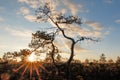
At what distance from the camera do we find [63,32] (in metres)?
38.4

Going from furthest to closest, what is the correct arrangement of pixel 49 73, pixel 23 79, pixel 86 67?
pixel 86 67 → pixel 49 73 → pixel 23 79

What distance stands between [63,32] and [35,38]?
160 inches

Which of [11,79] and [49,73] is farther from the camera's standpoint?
[49,73]

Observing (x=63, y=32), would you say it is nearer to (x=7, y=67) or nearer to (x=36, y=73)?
(x=36, y=73)

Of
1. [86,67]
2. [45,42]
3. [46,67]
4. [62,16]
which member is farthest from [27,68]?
[62,16]

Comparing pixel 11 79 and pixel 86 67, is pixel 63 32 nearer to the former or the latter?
pixel 11 79

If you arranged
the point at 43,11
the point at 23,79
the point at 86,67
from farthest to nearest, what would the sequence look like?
the point at 86,67, the point at 23,79, the point at 43,11

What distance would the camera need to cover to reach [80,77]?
46.1 meters

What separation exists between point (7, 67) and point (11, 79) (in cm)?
1105

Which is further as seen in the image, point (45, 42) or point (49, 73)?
point (49, 73)

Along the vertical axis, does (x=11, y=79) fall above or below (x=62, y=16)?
below

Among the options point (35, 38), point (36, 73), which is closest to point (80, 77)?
point (36, 73)

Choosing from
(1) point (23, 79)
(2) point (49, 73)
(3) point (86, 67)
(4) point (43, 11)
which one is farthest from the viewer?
(3) point (86, 67)

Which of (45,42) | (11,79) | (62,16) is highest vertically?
(62,16)
